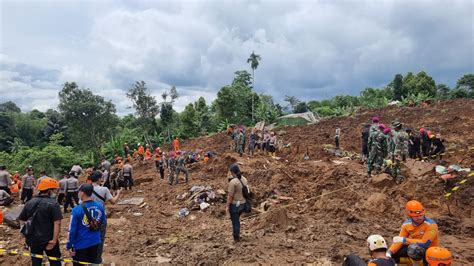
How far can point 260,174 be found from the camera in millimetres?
12828

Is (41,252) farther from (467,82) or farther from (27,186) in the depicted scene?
(467,82)

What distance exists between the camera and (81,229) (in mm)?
4492

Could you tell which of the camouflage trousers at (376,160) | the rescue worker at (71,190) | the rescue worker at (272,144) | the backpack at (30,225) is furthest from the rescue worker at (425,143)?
the backpack at (30,225)

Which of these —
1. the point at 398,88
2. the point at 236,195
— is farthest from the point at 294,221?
the point at 398,88

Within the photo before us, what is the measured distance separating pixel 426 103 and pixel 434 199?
28156mm

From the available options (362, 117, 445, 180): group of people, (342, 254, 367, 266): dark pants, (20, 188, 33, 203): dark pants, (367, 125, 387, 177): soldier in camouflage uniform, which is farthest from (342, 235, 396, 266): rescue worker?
(20, 188, 33, 203): dark pants

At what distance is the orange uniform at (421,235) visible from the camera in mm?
4023

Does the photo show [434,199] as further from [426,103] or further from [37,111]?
[37,111]

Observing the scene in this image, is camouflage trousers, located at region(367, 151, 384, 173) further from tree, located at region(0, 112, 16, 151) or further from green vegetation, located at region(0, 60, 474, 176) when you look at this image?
tree, located at region(0, 112, 16, 151)

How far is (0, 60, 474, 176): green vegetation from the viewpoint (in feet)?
111

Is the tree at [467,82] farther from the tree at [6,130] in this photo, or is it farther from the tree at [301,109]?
the tree at [6,130]

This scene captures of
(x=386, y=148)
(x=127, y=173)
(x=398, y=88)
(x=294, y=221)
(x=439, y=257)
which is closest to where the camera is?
(x=439, y=257)

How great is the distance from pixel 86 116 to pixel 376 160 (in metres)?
30.0

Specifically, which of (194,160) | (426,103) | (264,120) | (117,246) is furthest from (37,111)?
(117,246)
